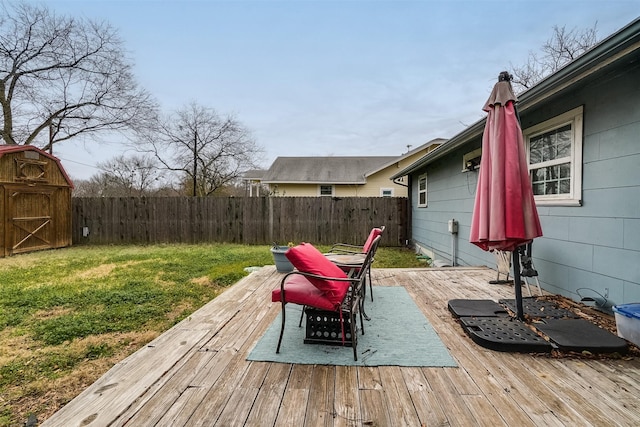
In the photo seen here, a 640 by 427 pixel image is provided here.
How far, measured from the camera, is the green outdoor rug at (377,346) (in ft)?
7.13

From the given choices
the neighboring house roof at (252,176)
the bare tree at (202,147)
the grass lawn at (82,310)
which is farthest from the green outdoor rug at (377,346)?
the neighboring house roof at (252,176)

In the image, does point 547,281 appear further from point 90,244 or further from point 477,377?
point 90,244

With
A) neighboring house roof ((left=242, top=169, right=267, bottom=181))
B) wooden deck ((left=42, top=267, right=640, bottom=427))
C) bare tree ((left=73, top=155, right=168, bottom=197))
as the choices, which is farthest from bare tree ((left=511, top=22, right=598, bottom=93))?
bare tree ((left=73, top=155, right=168, bottom=197))

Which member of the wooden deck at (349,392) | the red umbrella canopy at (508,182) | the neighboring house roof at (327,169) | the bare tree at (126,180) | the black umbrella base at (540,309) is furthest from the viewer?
the bare tree at (126,180)

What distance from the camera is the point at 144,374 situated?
1.98m

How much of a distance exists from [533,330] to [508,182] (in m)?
1.24

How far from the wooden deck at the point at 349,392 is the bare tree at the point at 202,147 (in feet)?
54.5

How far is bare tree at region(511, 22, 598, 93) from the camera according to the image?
10617 millimetres

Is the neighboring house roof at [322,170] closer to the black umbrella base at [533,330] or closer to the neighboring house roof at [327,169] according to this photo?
the neighboring house roof at [327,169]

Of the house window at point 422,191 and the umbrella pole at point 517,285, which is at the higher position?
the house window at point 422,191

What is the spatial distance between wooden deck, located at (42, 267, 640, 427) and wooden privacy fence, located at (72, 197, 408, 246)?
7916 millimetres

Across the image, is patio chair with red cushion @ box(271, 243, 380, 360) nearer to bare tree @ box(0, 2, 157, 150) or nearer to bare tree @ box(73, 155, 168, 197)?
bare tree @ box(0, 2, 157, 150)

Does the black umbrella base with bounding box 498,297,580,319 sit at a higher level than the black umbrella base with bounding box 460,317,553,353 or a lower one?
higher

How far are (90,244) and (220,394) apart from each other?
450 inches
